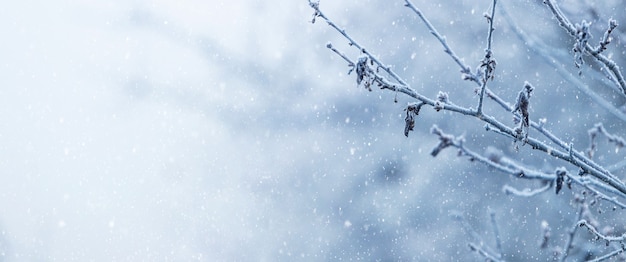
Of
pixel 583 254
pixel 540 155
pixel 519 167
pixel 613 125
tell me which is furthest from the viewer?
pixel 540 155

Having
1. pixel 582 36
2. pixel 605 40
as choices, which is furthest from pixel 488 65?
pixel 605 40

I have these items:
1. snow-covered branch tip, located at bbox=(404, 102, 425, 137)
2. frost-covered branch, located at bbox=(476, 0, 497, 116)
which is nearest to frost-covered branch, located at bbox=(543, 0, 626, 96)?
frost-covered branch, located at bbox=(476, 0, 497, 116)

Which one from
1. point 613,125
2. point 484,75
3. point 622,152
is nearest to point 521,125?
point 484,75

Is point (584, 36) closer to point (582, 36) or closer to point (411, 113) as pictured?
point (582, 36)

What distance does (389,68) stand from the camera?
2.55 m

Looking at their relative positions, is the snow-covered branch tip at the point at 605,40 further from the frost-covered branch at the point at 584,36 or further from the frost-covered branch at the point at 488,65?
the frost-covered branch at the point at 488,65

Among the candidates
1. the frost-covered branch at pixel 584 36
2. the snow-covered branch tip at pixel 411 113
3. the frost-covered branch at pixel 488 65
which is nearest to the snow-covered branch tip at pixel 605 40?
the frost-covered branch at pixel 584 36

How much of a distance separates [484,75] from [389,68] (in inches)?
15.8

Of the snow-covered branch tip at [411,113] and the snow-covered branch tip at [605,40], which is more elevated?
the snow-covered branch tip at [605,40]

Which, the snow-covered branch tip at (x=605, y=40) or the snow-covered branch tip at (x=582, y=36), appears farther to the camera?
the snow-covered branch tip at (x=605, y=40)

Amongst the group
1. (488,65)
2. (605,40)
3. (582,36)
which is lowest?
(488,65)

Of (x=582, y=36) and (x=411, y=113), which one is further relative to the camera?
(x=411, y=113)

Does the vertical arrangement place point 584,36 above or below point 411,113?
above

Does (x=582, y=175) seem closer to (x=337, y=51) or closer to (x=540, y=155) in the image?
(x=337, y=51)
